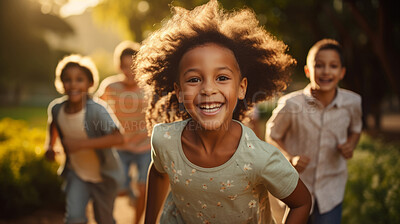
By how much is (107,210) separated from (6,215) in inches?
98.5

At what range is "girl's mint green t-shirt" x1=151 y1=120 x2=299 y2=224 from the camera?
205cm

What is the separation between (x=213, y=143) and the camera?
2.24 m

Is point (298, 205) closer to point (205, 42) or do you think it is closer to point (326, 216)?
point (205, 42)

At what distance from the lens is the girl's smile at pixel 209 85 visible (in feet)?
7.03

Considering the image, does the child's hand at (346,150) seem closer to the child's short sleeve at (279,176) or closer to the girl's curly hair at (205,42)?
the girl's curly hair at (205,42)

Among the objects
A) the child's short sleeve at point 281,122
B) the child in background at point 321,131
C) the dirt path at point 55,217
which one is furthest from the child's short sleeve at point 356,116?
the dirt path at point 55,217

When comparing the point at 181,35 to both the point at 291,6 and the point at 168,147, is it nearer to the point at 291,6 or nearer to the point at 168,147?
the point at 168,147

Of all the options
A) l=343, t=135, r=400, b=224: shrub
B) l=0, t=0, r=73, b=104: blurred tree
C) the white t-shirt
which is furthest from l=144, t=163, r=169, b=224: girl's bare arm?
l=0, t=0, r=73, b=104: blurred tree

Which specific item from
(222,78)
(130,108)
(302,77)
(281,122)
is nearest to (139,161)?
(130,108)

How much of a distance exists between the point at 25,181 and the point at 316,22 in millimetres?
9704

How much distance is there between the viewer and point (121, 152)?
224 inches

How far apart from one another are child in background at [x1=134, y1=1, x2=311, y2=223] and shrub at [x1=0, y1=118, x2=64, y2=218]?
3.95 m

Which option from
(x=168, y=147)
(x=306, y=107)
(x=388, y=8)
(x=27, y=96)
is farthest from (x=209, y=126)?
(x=27, y=96)

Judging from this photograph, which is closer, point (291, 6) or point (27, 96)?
point (291, 6)
